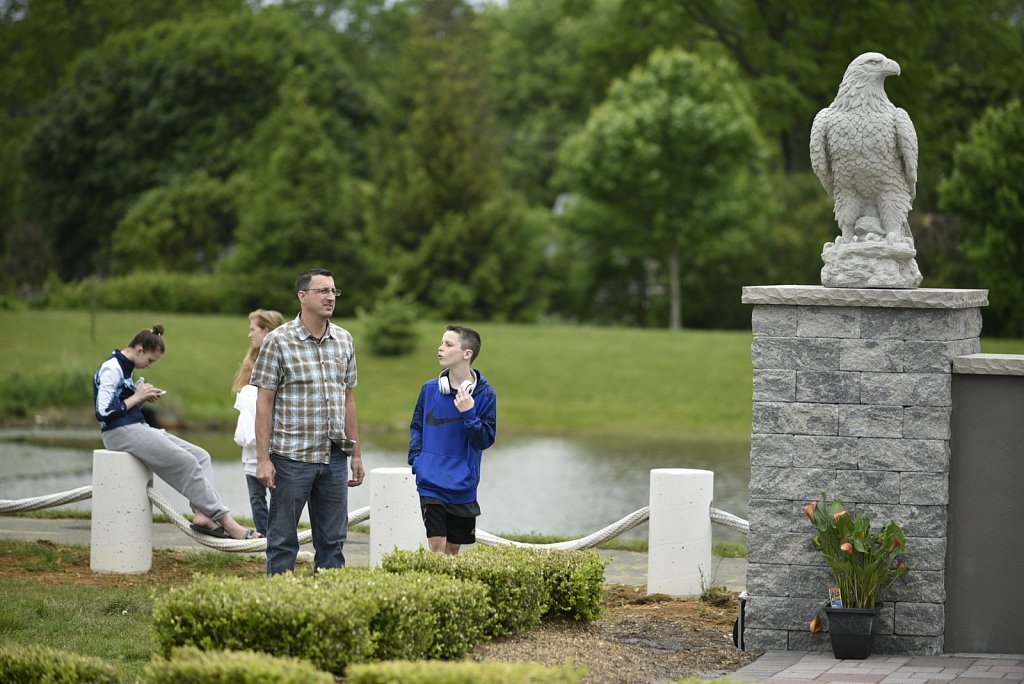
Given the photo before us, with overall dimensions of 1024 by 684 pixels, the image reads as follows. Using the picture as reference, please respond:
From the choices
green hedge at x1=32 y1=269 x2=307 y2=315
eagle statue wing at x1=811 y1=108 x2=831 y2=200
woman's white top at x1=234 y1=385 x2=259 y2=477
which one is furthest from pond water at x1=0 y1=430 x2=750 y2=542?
green hedge at x1=32 y1=269 x2=307 y2=315

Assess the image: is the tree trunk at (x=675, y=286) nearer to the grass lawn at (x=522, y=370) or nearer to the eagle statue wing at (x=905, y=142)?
the grass lawn at (x=522, y=370)

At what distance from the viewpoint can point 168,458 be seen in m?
10.1

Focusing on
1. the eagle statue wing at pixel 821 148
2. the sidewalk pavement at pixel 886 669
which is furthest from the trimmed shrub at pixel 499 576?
the eagle statue wing at pixel 821 148

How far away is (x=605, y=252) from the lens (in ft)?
147

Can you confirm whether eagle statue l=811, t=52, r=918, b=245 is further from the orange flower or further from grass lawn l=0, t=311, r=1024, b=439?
grass lawn l=0, t=311, r=1024, b=439

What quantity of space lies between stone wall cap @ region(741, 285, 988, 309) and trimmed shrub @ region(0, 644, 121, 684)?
3818 mm

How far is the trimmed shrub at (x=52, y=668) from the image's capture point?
5.73 m

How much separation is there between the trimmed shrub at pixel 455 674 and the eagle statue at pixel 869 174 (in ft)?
11.5

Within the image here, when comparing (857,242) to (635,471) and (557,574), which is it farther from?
(635,471)

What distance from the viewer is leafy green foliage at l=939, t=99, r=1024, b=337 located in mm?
33219

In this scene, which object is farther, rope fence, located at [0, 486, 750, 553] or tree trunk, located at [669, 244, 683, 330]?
tree trunk, located at [669, 244, 683, 330]

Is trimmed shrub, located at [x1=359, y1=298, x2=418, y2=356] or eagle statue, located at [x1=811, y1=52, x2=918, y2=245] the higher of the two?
eagle statue, located at [x1=811, y1=52, x2=918, y2=245]

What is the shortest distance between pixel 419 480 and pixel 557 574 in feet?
3.22

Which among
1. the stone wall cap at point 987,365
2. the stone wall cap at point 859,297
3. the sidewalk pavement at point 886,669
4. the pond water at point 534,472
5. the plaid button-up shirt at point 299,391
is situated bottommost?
the pond water at point 534,472
